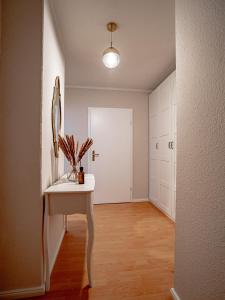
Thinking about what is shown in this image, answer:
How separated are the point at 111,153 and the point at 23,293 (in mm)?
2498

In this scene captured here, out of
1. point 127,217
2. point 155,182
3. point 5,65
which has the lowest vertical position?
point 127,217

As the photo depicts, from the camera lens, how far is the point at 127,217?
8.70ft

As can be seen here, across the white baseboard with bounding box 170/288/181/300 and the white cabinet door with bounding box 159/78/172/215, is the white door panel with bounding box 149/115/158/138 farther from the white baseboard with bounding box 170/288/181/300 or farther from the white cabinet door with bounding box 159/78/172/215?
the white baseboard with bounding box 170/288/181/300

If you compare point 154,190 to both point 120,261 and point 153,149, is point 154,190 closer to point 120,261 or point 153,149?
point 153,149

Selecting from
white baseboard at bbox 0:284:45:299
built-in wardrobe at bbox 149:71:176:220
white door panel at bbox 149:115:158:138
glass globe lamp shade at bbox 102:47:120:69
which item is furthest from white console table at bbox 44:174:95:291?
white door panel at bbox 149:115:158:138

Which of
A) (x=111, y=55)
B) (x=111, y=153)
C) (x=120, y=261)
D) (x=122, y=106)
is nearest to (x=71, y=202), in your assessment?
(x=120, y=261)

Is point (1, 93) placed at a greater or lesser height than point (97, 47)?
lesser

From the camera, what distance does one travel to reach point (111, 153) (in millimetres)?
3396

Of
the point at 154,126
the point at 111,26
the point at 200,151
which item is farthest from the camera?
the point at 154,126

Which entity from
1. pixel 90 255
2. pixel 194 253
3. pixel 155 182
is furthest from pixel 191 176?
pixel 155 182

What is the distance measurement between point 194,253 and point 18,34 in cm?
186

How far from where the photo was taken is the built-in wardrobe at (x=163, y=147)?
8.17 feet

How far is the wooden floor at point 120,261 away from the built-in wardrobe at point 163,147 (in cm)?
42

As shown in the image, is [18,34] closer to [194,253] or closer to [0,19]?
[0,19]
